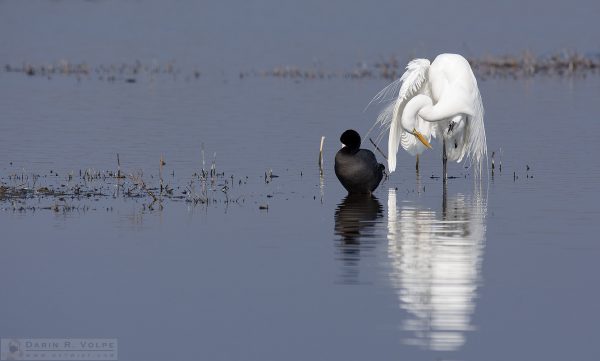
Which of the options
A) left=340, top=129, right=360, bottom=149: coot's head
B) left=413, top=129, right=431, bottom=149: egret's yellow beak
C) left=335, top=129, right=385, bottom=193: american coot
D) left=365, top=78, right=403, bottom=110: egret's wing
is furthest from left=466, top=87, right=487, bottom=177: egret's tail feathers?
left=340, top=129, right=360, bottom=149: coot's head

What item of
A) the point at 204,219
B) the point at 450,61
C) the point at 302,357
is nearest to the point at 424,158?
the point at 450,61

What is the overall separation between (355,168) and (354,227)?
2.50 meters

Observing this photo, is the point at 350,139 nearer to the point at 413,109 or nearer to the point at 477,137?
the point at 413,109

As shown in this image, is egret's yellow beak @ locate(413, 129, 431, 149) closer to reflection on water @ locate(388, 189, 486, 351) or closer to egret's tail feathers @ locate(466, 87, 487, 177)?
egret's tail feathers @ locate(466, 87, 487, 177)

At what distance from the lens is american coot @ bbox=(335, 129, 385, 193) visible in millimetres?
17641

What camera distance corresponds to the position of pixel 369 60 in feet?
128

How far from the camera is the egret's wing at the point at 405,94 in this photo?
1916 centimetres

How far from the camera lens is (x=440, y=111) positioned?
60.2ft

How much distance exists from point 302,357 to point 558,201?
24.9 feet

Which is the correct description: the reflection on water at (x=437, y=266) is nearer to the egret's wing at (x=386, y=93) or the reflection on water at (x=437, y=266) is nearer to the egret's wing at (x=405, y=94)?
the egret's wing at (x=405, y=94)

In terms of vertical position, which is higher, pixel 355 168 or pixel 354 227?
pixel 355 168

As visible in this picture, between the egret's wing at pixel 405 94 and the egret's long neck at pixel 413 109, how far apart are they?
0.60 meters

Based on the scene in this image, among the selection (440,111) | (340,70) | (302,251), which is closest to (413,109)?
(440,111)

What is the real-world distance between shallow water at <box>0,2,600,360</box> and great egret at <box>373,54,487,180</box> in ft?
1.49
